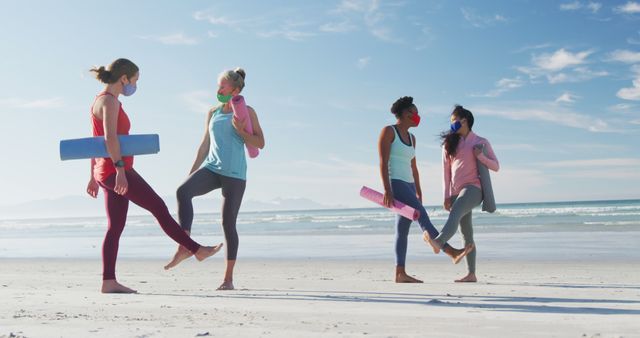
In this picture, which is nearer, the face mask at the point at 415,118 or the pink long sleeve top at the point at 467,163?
the pink long sleeve top at the point at 467,163

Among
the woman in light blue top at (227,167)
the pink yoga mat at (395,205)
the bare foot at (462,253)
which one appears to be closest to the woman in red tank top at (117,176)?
the woman in light blue top at (227,167)

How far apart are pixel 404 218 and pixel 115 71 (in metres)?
3.01

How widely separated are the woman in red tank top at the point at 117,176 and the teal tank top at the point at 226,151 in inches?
23.2

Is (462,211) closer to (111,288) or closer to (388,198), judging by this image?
(388,198)

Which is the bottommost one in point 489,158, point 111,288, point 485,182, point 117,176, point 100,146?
point 111,288

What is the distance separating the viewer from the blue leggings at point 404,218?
20.0 feet

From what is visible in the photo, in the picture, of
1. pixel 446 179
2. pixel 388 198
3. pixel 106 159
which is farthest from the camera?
pixel 446 179

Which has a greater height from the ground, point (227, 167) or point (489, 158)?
point (489, 158)

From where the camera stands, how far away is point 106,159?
519cm

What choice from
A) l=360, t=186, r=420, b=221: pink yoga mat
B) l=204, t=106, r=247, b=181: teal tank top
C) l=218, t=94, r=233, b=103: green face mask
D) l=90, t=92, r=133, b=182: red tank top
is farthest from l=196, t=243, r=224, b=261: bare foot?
l=360, t=186, r=420, b=221: pink yoga mat

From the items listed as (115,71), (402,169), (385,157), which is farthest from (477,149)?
(115,71)

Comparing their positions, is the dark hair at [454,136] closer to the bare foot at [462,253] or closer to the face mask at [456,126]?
the face mask at [456,126]

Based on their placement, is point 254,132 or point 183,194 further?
point 254,132

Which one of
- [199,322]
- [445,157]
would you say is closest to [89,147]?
[199,322]
